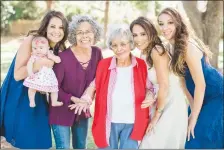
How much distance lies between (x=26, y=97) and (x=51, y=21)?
70 cm

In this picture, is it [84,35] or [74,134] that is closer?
[84,35]

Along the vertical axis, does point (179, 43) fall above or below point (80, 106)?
above

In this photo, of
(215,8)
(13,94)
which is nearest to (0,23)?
(215,8)

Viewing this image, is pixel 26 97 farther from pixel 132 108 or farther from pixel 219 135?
pixel 219 135

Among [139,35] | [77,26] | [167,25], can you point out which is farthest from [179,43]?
[77,26]

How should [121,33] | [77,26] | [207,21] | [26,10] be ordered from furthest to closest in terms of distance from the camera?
1. [26,10]
2. [207,21]
3. [77,26]
4. [121,33]

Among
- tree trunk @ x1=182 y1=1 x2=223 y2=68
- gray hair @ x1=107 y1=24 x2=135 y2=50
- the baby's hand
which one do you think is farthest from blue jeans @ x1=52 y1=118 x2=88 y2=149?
tree trunk @ x1=182 y1=1 x2=223 y2=68

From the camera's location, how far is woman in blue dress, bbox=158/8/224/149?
3236 millimetres

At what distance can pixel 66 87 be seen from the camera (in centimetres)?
331

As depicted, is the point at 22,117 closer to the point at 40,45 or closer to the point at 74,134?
the point at 74,134

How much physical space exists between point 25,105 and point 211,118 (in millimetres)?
1602

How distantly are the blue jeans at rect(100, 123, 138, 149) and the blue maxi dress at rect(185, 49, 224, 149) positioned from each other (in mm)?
555

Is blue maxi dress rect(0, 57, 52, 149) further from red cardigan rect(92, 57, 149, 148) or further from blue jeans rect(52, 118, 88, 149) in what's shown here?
red cardigan rect(92, 57, 149, 148)

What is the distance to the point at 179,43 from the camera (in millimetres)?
3236
